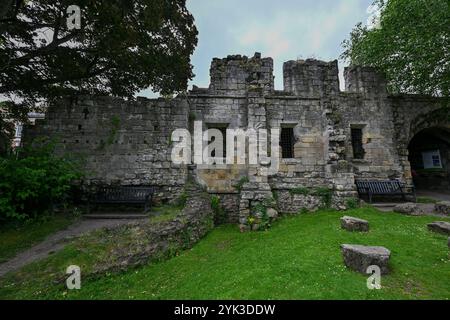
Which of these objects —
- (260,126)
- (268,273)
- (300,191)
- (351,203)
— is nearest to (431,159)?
(351,203)

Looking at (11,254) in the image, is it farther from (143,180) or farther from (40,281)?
(143,180)

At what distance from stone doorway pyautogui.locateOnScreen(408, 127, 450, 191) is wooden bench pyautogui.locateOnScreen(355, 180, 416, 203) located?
4781 mm

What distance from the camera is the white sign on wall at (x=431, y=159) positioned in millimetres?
13854

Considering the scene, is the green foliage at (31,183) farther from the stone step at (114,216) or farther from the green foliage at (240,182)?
the green foliage at (240,182)

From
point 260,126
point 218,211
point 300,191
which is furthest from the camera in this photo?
point 300,191

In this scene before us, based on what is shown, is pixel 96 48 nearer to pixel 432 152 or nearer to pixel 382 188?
pixel 382 188

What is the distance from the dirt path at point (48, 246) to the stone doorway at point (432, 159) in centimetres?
1628

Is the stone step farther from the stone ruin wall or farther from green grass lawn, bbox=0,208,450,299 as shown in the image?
green grass lawn, bbox=0,208,450,299

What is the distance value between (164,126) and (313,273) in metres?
7.51

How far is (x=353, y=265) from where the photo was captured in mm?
4430

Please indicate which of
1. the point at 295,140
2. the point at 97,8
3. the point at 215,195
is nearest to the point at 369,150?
the point at 295,140

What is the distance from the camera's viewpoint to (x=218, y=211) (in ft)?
31.0

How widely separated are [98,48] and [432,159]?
17.4 meters

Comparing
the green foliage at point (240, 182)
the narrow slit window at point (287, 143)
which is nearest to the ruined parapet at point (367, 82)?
the narrow slit window at point (287, 143)
